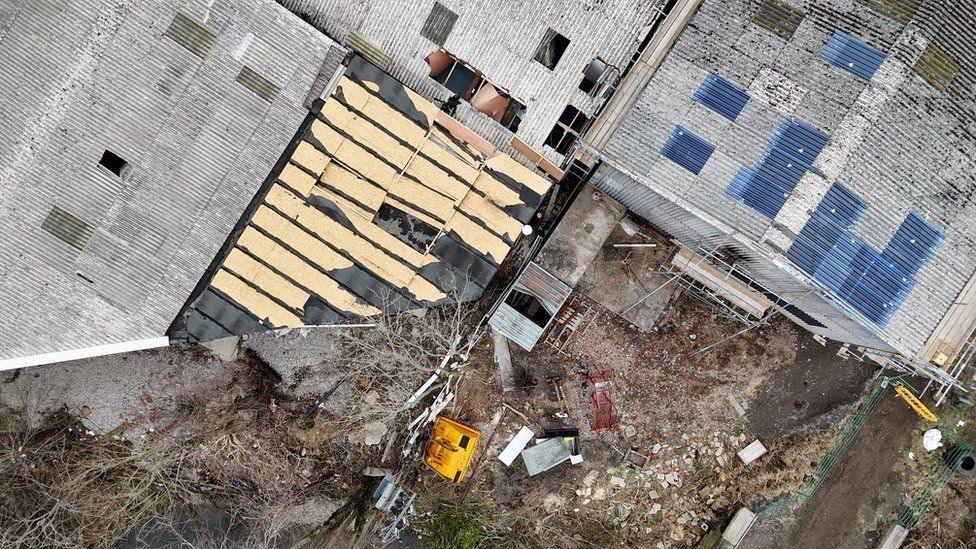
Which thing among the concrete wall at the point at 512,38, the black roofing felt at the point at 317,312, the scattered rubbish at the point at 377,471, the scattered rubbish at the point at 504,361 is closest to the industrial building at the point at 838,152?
the concrete wall at the point at 512,38

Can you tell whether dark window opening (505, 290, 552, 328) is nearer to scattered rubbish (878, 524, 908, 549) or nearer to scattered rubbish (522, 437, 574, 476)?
scattered rubbish (522, 437, 574, 476)

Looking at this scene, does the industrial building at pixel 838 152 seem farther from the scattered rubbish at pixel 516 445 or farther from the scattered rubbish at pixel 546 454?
the scattered rubbish at pixel 516 445

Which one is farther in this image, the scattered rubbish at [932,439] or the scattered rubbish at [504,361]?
the scattered rubbish at [504,361]

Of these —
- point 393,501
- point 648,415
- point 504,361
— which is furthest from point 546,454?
point 393,501

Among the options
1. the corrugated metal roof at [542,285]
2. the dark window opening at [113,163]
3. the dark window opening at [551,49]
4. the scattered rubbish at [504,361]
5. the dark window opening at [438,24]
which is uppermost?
the dark window opening at [551,49]

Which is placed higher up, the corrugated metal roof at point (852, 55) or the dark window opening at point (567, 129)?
the corrugated metal roof at point (852, 55)
